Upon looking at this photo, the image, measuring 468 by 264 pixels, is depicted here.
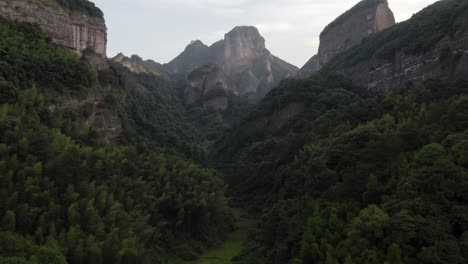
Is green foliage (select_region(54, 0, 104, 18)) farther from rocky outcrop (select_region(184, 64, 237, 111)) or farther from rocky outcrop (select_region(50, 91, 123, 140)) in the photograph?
rocky outcrop (select_region(184, 64, 237, 111))

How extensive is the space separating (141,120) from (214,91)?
57563 mm

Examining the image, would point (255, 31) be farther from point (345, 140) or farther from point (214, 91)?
point (345, 140)

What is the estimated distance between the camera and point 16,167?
Answer: 918 inches

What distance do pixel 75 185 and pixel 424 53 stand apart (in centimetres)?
3717

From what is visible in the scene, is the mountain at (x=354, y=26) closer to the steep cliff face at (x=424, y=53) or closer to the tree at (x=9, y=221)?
the steep cliff face at (x=424, y=53)

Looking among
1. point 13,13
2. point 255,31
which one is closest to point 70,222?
point 13,13

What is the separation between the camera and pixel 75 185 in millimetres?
25422

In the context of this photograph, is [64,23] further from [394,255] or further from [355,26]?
[355,26]

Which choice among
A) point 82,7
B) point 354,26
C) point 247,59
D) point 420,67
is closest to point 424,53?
point 420,67

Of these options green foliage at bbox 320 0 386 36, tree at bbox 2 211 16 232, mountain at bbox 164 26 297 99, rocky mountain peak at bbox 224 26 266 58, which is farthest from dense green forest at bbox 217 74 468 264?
rocky mountain peak at bbox 224 26 266 58

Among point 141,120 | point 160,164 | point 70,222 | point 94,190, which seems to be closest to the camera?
point 70,222

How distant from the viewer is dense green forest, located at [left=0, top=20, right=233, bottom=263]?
2112cm

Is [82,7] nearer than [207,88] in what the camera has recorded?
Yes

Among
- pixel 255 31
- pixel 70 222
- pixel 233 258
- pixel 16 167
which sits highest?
pixel 255 31
